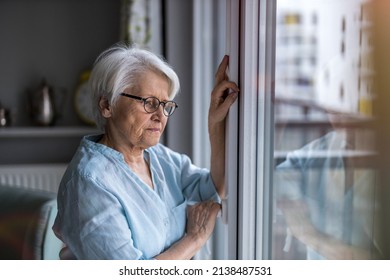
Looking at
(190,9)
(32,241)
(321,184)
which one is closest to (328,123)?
(321,184)

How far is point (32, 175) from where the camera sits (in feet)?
8.29

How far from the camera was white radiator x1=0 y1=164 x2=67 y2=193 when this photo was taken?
2.51 m

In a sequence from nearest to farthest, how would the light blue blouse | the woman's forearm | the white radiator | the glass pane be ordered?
the glass pane < the light blue blouse < the woman's forearm < the white radiator

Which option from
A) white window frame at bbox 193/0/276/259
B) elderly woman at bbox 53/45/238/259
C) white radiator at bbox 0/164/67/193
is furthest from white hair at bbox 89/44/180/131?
white radiator at bbox 0/164/67/193

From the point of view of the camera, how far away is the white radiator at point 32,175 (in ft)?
8.23

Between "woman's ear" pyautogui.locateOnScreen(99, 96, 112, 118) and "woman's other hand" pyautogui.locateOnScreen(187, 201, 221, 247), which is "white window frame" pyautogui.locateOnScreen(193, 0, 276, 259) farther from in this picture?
"woman's ear" pyautogui.locateOnScreen(99, 96, 112, 118)

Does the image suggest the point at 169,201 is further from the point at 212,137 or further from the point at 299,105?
the point at 299,105

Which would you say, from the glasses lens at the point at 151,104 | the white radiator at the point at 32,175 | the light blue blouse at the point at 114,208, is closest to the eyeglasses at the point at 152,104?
the glasses lens at the point at 151,104

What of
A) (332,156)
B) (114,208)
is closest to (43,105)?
(114,208)

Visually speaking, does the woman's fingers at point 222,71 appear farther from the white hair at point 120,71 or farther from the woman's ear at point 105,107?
the woman's ear at point 105,107

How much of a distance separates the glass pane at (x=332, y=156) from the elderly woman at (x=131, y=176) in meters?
0.15

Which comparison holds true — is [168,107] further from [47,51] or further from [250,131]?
[47,51]

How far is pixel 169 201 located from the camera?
3.58 feet

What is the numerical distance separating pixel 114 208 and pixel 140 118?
18cm
